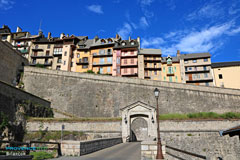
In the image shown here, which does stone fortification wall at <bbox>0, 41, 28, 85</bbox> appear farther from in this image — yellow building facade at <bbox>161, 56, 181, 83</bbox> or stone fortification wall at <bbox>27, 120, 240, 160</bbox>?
yellow building facade at <bbox>161, 56, 181, 83</bbox>

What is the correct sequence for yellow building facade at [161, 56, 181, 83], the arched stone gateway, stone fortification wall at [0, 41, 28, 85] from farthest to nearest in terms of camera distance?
yellow building facade at [161, 56, 181, 83]
stone fortification wall at [0, 41, 28, 85]
the arched stone gateway

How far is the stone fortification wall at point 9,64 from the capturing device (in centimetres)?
3678

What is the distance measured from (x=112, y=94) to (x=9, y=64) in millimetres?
24400

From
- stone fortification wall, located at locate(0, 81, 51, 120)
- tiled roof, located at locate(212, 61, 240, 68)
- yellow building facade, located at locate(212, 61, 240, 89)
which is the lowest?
stone fortification wall, located at locate(0, 81, 51, 120)

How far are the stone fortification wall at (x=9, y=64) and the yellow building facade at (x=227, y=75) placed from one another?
52.5m

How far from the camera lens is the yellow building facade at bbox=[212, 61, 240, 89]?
159ft

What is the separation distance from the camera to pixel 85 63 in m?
52.4

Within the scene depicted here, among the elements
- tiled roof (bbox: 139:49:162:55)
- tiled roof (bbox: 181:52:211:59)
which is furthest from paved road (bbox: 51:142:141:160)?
tiled roof (bbox: 181:52:211:59)

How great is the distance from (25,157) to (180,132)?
20.9m

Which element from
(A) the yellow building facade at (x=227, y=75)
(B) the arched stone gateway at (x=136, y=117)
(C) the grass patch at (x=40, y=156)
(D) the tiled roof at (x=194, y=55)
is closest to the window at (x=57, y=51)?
(B) the arched stone gateway at (x=136, y=117)

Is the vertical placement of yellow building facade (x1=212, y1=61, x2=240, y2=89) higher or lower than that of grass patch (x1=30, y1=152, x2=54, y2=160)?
higher

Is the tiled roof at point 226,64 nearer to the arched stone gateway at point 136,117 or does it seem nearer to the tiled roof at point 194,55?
the tiled roof at point 194,55

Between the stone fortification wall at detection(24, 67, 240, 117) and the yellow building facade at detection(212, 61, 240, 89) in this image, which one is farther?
the yellow building facade at detection(212, 61, 240, 89)

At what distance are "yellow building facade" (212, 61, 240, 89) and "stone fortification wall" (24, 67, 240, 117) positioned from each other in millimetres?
16876
